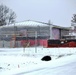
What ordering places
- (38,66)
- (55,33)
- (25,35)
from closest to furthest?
(38,66), (25,35), (55,33)

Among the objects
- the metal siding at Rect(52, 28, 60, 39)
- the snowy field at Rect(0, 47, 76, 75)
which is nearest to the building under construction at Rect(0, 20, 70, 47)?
the metal siding at Rect(52, 28, 60, 39)

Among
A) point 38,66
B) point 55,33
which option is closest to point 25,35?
point 55,33

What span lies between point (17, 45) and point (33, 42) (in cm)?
418

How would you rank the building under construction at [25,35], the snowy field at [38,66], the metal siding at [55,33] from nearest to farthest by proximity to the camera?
1. the snowy field at [38,66]
2. the building under construction at [25,35]
3. the metal siding at [55,33]

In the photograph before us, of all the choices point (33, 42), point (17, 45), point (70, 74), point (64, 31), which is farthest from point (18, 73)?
point (64, 31)

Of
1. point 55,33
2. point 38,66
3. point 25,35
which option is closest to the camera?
point 38,66

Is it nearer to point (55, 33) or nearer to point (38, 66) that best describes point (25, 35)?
point (55, 33)

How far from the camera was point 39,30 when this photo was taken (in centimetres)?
5566

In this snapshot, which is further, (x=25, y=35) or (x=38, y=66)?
(x=25, y=35)

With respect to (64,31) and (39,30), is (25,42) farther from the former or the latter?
(64,31)

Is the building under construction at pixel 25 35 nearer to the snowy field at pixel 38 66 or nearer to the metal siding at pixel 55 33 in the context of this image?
the metal siding at pixel 55 33

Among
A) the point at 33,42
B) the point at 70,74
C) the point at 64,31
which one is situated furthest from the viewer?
the point at 64,31

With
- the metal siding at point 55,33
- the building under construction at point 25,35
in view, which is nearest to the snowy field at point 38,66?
the building under construction at point 25,35

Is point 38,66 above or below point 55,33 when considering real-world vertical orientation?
below
